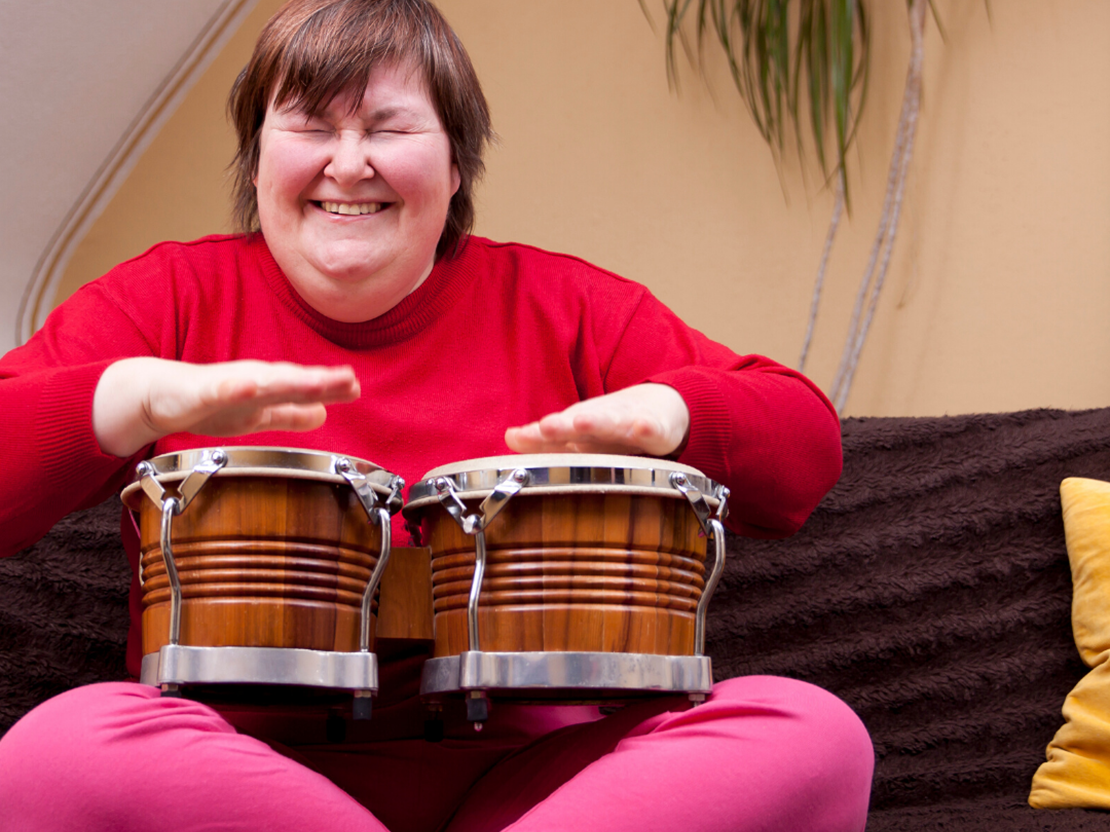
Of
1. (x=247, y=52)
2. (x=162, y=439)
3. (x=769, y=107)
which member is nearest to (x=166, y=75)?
(x=247, y=52)

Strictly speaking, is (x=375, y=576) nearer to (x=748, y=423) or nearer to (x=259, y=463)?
(x=259, y=463)

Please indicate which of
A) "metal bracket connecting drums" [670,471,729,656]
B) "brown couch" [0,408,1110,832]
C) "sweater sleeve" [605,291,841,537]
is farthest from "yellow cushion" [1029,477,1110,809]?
"metal bracket connecting drums" [670,471,729,656]

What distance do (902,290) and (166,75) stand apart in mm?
1563

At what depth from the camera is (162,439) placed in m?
1.15

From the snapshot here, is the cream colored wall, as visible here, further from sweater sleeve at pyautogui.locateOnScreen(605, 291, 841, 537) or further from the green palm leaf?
sweater sleeve at pyautogui.locateOnScreen(605, 291, 841, 537)

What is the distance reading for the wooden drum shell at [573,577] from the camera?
90cm

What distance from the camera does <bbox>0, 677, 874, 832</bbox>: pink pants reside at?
2.65 feet

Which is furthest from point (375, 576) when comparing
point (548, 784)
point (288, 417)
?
point (548, 784)

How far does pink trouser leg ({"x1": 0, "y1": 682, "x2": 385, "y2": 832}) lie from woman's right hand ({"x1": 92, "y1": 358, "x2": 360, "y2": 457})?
0.76 ft

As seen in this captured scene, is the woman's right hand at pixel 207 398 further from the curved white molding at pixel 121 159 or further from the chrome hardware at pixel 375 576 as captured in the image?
the curved white molding at pixel 121 159

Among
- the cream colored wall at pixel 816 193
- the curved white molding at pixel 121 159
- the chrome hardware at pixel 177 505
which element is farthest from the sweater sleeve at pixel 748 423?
the curved white molding at pixel 121 159

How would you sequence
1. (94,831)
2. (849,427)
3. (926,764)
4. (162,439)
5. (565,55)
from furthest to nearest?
(565,55), (849,427), (926,764), (162,439), (94,831)

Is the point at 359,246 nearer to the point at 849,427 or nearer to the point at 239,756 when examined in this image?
the point at 239,756

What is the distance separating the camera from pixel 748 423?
3.57ft
